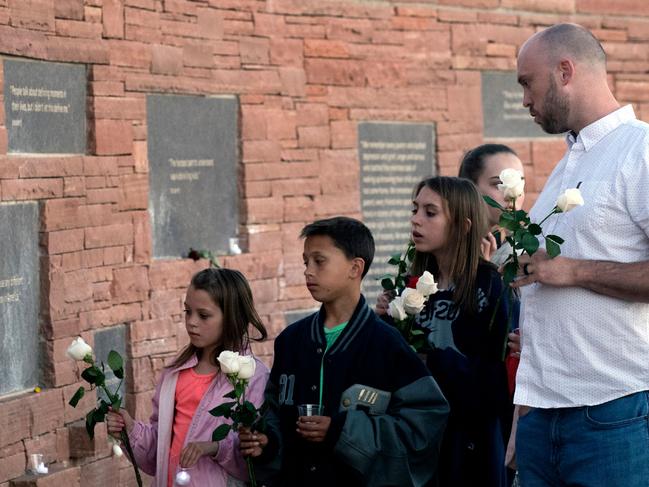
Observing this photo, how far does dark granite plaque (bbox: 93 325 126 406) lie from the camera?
7141 mm

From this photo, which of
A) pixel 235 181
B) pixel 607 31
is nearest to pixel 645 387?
pixel 235 181

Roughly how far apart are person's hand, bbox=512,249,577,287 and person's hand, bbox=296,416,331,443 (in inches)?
34.3

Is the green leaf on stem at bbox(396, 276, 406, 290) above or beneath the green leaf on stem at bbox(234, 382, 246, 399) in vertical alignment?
above

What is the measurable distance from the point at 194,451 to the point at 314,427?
0.54 metres

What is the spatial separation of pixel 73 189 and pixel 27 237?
0.41m

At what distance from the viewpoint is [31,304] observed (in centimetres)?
667

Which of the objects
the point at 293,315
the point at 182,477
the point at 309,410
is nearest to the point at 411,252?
the point at 309,410

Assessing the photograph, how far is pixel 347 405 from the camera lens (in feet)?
14.5

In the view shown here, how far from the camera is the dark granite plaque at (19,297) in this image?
6480mm

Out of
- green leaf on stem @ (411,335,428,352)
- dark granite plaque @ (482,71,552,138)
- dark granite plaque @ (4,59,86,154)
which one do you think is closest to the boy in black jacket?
green leaf on stem @ (411,335,428,352)

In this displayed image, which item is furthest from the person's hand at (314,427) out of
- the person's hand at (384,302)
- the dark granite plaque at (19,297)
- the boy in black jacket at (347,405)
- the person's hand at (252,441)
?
the dark granite plaque at (19,297)

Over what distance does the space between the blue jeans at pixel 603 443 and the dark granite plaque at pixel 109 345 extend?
144 inches

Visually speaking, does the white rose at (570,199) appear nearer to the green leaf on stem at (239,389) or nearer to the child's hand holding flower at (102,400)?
the green leaf on stem at (239,389)

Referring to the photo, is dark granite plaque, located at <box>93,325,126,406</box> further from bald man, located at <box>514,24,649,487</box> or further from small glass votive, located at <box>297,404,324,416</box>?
bald man, located at <box>514,24,649,487</box>
